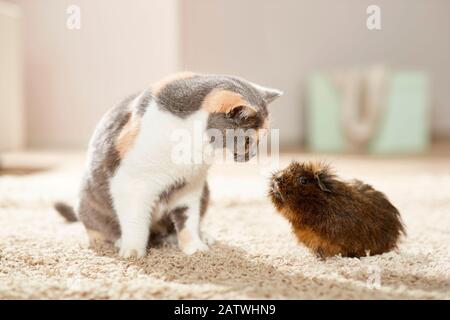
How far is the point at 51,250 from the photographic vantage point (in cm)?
118

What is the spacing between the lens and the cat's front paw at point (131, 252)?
1134mm

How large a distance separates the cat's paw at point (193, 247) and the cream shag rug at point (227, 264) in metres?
0.03

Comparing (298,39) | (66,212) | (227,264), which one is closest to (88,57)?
(298,39)

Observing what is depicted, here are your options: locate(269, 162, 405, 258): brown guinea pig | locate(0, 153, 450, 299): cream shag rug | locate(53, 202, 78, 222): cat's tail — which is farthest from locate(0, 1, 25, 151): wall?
locate(269, 162, 405, 258): brown guinea pig

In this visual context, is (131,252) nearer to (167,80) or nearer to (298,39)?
(167,80)

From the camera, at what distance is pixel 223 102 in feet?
3.46

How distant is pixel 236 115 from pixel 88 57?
2.83 metres

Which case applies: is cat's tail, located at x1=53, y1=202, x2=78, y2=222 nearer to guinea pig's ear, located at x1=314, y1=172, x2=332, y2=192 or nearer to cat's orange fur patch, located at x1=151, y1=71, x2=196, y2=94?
cat's orange fur patch, located at x1=151, y1=71, x2=196, y2=94

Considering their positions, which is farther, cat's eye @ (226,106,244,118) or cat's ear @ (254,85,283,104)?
cat's ear @ (254,85,283,104)

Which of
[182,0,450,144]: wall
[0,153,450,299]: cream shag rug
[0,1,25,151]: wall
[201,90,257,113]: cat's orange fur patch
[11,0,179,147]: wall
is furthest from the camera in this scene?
[182,0,450,144]: wall

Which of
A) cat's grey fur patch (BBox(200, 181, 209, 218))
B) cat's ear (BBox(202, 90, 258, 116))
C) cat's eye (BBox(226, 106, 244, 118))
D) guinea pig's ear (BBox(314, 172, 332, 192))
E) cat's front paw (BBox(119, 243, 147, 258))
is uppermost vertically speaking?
cat's ear (BBox(202, 90, 258, 116))

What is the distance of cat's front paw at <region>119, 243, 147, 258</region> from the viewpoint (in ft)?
3.72
